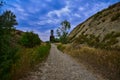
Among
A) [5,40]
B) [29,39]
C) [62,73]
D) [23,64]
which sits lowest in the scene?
[62,73]

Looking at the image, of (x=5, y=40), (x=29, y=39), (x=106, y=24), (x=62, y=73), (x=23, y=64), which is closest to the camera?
(x=5, y=40)

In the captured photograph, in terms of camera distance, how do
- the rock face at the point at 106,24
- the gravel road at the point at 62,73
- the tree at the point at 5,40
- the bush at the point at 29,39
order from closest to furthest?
the tree at the point at 5,40 < the gravel road at the point at 62,73 < the rock face at the point at 106,24 < the bush at the point at 29,39

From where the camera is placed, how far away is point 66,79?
10.2 metres

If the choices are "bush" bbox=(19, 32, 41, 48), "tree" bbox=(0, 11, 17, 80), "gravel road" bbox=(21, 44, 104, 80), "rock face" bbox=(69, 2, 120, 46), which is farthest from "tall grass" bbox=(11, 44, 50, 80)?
"bush" bbox=(19, 32, 41, 48)

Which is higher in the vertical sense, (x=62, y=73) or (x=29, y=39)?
(x=29, y=39)

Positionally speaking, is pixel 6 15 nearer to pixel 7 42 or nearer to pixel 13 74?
pixel 7 42

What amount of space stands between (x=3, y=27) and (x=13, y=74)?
8.48ft

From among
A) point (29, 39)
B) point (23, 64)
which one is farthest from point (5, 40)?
point (29, 39)

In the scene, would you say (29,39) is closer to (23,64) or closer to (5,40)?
(23,64)

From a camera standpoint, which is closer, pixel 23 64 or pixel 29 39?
pixel 23 64

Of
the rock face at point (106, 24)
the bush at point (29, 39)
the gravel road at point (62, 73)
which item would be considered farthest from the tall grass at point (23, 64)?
the bush at point (29, 39)

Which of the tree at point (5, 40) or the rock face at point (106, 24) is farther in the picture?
the rock face at point (106, 24)

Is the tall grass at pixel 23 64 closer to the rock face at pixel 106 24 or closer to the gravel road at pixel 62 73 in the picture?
the gravel road at pixel 62 73

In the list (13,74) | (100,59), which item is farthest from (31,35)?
(13,74)
